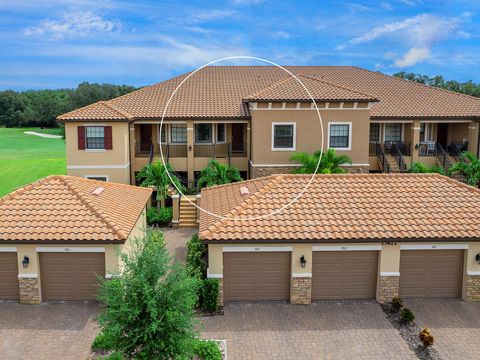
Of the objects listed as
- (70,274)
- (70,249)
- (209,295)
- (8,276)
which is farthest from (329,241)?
(8,276)

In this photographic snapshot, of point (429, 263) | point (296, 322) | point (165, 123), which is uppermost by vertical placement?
point (165, 123)

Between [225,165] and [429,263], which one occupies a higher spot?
[225,165]

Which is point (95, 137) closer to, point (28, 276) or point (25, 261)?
point (25, 261)

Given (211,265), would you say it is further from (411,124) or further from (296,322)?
(411,124)

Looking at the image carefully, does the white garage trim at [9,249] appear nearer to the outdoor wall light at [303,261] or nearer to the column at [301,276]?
the column at [301,276]

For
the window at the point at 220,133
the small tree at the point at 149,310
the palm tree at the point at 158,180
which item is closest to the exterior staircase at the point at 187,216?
the palm tree at the point at 158,180

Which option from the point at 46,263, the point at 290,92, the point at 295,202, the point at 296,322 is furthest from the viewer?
the point at 290,92

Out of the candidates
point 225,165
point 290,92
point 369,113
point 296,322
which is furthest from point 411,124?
point 296,322
